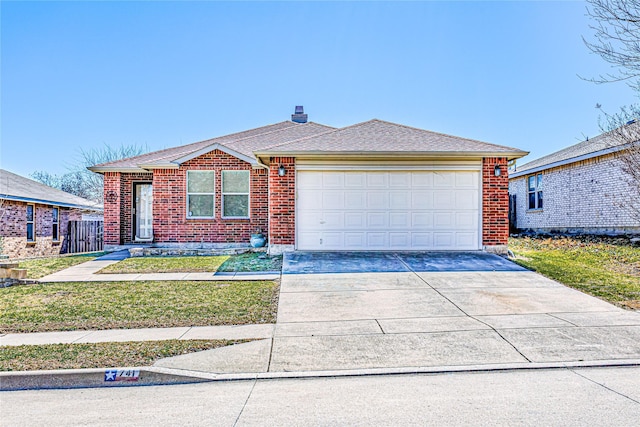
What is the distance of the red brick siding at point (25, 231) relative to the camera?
17734mm

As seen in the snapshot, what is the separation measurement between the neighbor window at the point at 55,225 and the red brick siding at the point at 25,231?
0.42 feet

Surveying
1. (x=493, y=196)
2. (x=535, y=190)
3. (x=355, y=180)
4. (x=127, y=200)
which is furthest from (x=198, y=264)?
(x=535, y=190)

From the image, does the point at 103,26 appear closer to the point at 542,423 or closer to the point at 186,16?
the point at 186,16

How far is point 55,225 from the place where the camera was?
22.0 meters

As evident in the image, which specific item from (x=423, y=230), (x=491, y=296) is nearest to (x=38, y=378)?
(x=491, y=296)

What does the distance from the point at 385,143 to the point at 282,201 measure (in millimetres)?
3591

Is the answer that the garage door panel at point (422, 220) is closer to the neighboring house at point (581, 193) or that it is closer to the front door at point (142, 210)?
the neighboring house at point (581, 193)

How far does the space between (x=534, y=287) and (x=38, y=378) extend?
847 cm

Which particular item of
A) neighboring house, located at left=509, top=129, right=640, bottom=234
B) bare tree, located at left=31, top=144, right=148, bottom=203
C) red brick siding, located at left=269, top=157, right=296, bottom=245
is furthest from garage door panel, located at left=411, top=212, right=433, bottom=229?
bare tree, located at left=31, top=144, right=148, bottom=203

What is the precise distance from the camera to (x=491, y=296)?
309 inches

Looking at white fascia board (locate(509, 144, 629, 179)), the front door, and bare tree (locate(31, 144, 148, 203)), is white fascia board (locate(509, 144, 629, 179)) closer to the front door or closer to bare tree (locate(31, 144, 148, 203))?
the front door

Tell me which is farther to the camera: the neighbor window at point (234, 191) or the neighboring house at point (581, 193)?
the neighboring house at point (581, 193)

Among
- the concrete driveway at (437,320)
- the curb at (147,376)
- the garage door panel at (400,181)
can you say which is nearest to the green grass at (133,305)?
the concrete driveway at (437,320)

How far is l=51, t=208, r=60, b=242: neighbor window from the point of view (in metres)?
21.6
